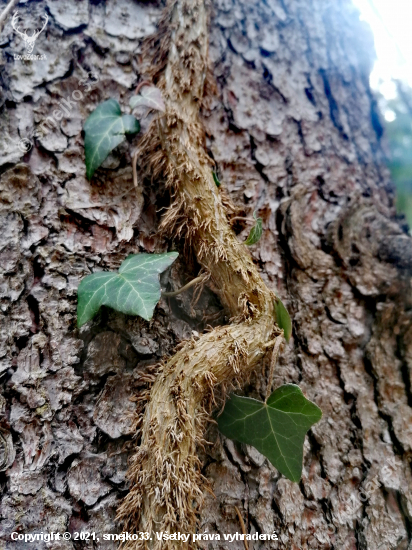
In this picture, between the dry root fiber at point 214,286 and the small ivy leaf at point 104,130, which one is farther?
the small ivy leaf at point 104,130

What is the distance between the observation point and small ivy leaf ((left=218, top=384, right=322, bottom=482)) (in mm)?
718

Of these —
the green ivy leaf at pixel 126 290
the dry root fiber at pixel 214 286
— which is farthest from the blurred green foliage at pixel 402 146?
the green ivy leaf at pixel 126 290

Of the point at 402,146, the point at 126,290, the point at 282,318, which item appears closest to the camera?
the point at 126,290

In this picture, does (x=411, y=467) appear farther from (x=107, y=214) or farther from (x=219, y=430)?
(x=107, y=214)

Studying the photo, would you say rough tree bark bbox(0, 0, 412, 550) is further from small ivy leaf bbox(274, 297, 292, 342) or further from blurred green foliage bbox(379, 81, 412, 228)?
blurred green foliage bbox(379, 81, 412, 228)

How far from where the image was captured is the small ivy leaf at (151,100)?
895mm

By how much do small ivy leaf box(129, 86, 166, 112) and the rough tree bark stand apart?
99 mm

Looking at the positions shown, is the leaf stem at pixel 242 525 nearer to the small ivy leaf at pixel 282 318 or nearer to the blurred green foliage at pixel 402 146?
the small ivy leaf at pixel 282 318

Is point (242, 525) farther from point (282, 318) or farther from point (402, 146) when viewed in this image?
point (402, 146)

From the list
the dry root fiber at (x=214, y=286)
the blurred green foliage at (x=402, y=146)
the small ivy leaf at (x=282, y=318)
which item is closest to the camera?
the dry root fiber at (x=214, y=286)

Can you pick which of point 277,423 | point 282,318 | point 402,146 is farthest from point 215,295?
point 402,146

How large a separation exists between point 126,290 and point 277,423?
0.41 meters

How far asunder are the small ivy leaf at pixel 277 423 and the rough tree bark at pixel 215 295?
7cm

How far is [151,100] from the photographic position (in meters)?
0.90
